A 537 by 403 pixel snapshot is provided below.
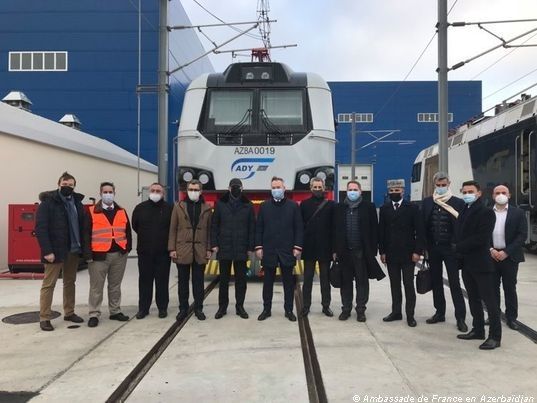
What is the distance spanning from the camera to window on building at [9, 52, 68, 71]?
28.1m

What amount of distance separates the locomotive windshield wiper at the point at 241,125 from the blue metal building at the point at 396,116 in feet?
130

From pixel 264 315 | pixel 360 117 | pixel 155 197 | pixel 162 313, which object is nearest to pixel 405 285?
pixel 264 315

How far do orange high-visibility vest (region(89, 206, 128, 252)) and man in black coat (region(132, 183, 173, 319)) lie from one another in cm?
22

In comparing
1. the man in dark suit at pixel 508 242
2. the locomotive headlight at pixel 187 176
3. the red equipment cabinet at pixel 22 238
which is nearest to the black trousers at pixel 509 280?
the man in dark suit at pixel 508 242

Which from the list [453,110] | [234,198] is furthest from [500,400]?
[453,110]

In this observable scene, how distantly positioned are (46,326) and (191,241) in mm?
2055

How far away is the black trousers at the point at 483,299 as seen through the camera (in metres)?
5.74

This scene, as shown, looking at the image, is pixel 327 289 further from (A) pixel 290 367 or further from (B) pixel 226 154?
(B) pixel 226 154

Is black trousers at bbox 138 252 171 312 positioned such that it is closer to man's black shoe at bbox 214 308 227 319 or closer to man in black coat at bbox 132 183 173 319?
man in black coat at bbox 132 183 173 319

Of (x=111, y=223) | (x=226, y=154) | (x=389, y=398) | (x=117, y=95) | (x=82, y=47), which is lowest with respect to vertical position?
(x=389, y=398)

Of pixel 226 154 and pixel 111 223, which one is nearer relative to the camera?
pixel 111 223

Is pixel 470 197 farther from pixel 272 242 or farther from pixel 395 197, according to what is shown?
pixel 272 242

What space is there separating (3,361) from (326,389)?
10.7ft

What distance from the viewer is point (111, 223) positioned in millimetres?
7047
